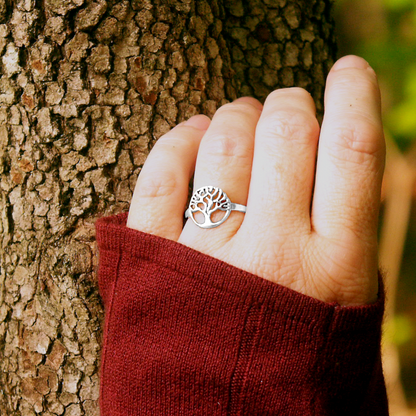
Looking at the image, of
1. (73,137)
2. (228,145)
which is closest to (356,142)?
(228,145)

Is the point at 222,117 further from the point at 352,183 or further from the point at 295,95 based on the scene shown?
the point at 352,183

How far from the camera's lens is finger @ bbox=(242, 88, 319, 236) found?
3.33 feet

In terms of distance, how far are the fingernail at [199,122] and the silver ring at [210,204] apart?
0.82 ft

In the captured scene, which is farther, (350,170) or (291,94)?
(291,94)

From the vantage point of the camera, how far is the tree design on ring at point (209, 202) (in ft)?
3.42

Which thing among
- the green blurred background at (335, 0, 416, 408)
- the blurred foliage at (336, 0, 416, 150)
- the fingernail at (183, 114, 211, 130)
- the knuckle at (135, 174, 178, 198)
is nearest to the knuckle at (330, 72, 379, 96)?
the fingernail at (183, 114, 211, 130)

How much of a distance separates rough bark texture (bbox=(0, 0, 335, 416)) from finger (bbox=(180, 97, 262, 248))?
0.75 ft

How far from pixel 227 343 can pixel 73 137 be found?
2.35 ft

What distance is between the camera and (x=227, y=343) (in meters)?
0.97

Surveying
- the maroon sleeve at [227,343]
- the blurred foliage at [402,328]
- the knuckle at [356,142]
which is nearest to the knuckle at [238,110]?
the knuckle at [356,142]

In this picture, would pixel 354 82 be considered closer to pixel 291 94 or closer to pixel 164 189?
pixel 291 94

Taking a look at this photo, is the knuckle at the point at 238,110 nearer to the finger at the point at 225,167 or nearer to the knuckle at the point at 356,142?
the finger at the point at 225,167

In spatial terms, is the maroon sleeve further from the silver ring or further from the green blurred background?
the green blurred background

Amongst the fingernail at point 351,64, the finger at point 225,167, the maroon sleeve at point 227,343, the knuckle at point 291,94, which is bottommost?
the maroon sleeve at point 227,343
